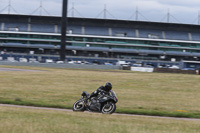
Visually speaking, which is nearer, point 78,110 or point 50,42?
point 78,110

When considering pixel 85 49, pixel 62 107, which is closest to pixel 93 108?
pixel 62 107

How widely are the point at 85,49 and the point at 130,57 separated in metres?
13.4

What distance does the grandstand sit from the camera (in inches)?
3529

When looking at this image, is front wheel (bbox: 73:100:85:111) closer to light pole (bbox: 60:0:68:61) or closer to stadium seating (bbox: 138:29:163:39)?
light pole (bbox: 60:0:68:61)

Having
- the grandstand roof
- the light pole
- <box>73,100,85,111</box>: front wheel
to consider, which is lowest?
<box>73,100,85,111</box>: front wheel

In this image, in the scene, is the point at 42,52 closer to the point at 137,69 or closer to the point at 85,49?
the point at 85,49

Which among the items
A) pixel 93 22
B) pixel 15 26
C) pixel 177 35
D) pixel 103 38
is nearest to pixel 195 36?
pixel 177 35

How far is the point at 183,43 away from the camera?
9150 cm

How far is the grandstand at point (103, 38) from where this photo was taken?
3529 inches

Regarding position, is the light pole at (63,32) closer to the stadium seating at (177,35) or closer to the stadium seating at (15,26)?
the stadium seating at (15,26)

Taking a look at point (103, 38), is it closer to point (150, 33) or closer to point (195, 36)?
point (150, 33)

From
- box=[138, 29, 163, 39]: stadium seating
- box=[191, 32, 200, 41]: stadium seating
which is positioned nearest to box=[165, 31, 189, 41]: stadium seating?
box=[191, 32, 200, 41]: stadium seating

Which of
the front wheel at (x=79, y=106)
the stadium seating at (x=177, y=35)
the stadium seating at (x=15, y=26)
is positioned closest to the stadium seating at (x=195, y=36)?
the stadium seating at (x=177, y=35)

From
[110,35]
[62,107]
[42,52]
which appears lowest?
[62,107]
